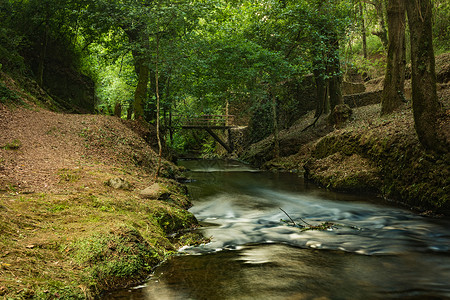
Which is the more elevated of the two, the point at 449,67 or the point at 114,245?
the point at 449,67

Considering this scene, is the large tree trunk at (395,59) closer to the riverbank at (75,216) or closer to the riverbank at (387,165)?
the riverbank at (387,165)

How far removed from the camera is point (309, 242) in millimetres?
5898

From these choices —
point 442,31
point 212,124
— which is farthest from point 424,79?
point 212,124

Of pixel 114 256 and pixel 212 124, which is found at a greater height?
pixel 212 124

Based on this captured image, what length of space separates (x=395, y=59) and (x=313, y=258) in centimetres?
998

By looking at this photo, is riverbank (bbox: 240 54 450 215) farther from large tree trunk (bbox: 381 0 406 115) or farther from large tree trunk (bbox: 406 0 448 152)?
large tree trunk (bbox: 381 0 406 115)

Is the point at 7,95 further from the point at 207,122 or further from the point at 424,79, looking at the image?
the point at 207,122

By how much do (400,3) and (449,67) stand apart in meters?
3.77

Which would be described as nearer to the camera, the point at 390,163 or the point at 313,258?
the point at 313,258

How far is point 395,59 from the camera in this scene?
11.9 meters

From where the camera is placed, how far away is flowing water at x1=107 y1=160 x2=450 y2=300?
385 cm

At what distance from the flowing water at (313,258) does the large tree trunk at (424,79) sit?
6.71 feet

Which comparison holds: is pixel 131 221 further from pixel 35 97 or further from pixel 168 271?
pixel 35 97

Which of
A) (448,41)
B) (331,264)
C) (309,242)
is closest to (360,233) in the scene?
(309,242)
